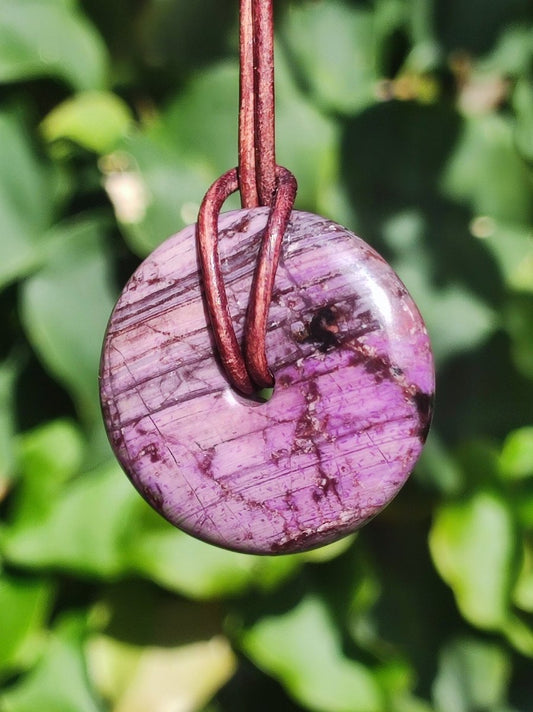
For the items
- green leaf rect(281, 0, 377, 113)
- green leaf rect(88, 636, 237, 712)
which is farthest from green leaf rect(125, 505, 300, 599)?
green leaf rect(281, 0, 377, 113)

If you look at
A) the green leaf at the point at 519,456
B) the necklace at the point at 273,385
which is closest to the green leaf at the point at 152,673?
the green leaf at the point at 519,456

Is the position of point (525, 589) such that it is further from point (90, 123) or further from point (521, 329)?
point (90, 123)

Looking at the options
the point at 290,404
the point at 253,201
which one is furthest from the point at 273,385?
the point at 253,201

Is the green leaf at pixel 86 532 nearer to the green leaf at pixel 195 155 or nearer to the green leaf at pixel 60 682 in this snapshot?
the green leaf at pixel 60 682

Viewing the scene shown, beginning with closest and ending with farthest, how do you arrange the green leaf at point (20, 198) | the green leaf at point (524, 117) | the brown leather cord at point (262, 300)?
the brown leather cord at point (262, 300), the green leaf at point (524, 117), the green leaf at point (20, 198)

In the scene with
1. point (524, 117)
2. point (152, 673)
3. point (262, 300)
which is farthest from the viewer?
point (152, 673)

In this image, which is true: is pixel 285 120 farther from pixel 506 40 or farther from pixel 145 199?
pixel 506 40
